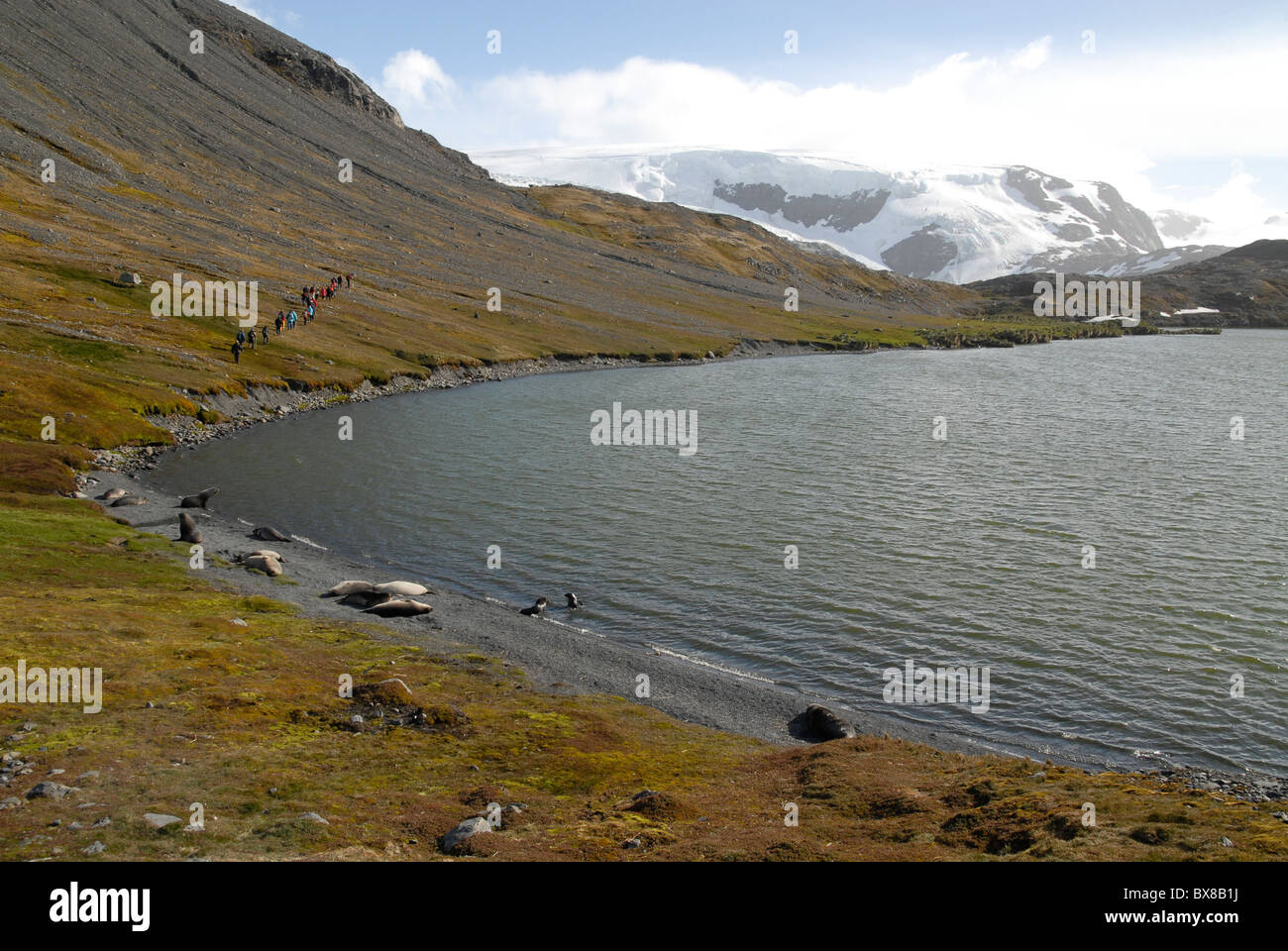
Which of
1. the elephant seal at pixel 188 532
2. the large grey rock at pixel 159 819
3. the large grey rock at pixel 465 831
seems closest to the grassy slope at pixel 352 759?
the large grey rock at pixel 159 819

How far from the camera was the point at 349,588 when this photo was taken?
139 feet

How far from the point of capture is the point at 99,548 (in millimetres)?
43156

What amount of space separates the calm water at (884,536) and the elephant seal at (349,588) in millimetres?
5288

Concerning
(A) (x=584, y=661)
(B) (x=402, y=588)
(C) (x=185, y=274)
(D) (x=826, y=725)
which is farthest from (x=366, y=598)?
(C) (x=185, y=274)

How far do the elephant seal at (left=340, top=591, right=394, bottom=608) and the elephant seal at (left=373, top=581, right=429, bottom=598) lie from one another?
30 cm

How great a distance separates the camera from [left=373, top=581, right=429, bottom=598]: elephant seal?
4206 centimetres

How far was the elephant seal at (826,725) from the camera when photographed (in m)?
30.4

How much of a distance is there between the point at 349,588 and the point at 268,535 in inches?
447

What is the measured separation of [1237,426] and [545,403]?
71911 mm

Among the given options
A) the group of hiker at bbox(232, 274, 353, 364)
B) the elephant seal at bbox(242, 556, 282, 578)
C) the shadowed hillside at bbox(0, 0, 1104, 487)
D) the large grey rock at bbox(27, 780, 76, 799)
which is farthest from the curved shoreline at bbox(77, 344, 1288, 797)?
the group of hiker at bbox(232, 274, 353, 364)

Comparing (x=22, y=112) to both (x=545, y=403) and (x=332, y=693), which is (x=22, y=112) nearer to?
(x=545, y=403)

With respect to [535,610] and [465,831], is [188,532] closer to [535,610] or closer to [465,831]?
[535,610]

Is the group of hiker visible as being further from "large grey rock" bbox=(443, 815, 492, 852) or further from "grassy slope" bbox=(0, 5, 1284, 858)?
"large grey rock" bbox=(443, 815, 492, 852)
